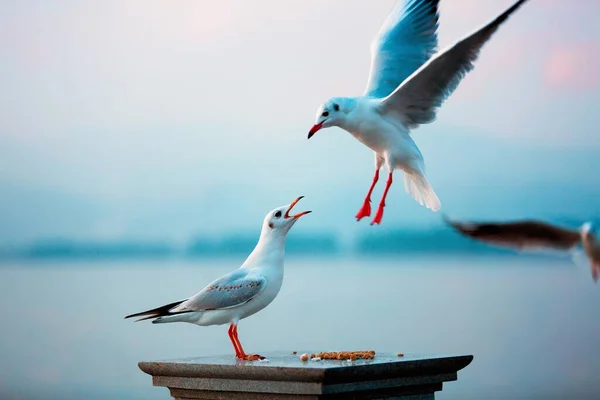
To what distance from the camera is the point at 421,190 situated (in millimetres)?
5035

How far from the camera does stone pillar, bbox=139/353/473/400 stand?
4.29 m

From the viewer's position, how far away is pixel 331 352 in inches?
190

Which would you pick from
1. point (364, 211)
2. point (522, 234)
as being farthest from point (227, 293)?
point (522, 234)

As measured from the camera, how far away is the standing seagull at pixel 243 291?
188 inches

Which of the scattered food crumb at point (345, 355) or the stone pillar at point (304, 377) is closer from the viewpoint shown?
the stone pillar at point (304, 377)

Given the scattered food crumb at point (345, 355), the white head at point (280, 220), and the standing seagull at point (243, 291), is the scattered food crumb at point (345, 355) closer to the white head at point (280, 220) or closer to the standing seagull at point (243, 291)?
the standing seagull at point (243, 291)

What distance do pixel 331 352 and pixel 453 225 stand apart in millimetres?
1111

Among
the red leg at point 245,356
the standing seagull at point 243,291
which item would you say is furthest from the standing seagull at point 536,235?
the red leg at point 245,356

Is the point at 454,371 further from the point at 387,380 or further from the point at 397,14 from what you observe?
the point at 397,14

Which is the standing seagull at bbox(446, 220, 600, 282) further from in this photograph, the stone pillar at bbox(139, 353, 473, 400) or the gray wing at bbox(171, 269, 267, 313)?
the gray wing at bbox(171, 269, 267, 313)

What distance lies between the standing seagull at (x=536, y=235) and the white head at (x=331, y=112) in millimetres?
1001

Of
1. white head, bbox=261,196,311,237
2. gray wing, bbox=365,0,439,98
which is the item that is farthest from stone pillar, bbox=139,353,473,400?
gray wing, bbox=365,0,439,98

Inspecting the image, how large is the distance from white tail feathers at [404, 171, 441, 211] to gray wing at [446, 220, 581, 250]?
957 millimetres

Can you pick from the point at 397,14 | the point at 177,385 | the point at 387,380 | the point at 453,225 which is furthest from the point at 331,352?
the point at 397,14
